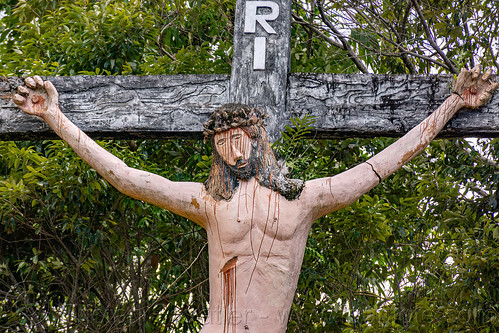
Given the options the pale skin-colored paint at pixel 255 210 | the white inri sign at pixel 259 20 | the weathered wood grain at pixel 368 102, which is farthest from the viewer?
the white inri sign at pixel 259 20

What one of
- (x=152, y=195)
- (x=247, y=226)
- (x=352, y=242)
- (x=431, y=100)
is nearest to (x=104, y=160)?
(x=152, y=195)

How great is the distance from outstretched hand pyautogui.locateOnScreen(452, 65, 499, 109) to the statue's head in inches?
37.8

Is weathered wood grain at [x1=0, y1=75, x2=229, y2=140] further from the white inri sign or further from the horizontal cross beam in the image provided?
the white inri sign

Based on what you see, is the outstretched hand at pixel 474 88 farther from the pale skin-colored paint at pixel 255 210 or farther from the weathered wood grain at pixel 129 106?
the weathered wood grain at pixel 129 106

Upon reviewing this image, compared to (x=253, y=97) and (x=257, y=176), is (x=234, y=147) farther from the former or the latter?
(x=253, y=97)

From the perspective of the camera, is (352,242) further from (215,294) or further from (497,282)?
(215,294)

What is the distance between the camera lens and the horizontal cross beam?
416 centimetres

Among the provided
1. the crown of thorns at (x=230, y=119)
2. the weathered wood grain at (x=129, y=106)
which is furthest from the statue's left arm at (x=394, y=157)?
the weathered wood grain at (x=129, y=106)

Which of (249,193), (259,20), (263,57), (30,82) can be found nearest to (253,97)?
(263,57)

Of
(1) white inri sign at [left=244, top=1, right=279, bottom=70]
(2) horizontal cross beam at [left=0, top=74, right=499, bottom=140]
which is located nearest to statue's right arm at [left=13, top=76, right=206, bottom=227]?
(2) horizontal cross beam at [left=0, top=74, right=499, bottom=140]

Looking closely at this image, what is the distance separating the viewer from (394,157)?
12.5 ft

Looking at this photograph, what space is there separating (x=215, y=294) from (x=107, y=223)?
10.3 ft

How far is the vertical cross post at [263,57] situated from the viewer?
4.19m

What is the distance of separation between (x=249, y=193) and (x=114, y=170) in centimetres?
68
